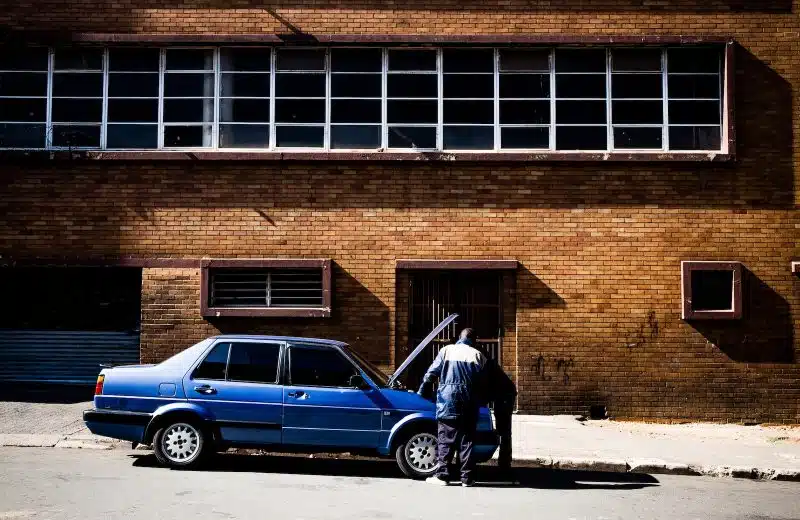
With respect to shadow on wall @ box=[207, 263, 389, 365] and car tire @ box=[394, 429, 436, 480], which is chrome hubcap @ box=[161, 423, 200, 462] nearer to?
car tire @ box=[394, 429, 436, 480]

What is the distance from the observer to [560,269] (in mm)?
13336

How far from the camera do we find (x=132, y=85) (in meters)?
13.7

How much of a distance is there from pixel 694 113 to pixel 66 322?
10.3 m

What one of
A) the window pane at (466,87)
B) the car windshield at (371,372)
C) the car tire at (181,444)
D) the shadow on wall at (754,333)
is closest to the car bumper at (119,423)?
the car tire at (181,444)

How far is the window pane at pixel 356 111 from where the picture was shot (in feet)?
44.8

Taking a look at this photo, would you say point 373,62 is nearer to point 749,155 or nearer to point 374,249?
point 374,249

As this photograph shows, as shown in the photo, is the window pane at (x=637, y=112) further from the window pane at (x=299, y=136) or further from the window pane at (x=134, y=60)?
the window pane at (x=134, y=60)

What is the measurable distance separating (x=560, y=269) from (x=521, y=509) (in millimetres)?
6253

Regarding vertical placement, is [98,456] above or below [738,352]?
below

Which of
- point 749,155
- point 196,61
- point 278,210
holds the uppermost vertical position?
point 196,61

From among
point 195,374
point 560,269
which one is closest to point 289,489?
point 195,374

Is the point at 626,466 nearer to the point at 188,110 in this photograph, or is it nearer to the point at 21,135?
the point at 188,110

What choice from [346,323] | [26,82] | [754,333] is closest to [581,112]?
[754,333]

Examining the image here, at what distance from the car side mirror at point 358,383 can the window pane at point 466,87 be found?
6.05 m
